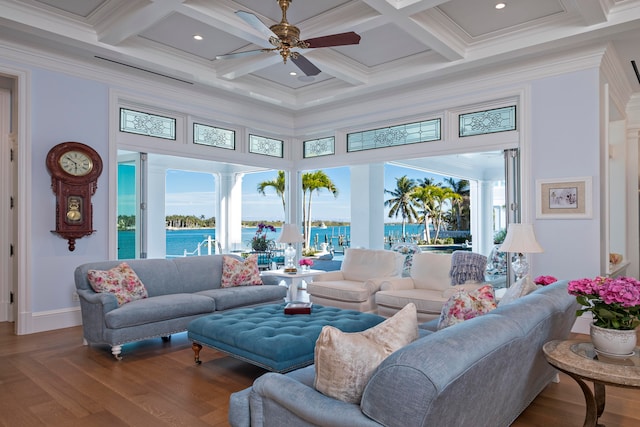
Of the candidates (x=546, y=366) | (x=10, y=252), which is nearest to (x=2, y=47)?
(x=10, y=252)

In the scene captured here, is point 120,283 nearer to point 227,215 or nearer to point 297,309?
point 297,309

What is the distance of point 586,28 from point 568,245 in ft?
7.65

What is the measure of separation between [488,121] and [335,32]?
240cm

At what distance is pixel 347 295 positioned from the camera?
530 centimetres

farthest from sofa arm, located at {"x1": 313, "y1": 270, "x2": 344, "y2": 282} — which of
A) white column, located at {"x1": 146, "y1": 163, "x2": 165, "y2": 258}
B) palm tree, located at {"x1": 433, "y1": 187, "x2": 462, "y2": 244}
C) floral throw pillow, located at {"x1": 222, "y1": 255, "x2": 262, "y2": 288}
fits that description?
palm tree, located at {"x1": 433, "y1": 187, "x2": 462, "y2": 244}

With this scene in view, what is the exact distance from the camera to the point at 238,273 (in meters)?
5.48

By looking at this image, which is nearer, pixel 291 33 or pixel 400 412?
pixel 400 412

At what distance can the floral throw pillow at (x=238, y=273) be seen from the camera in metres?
5.42

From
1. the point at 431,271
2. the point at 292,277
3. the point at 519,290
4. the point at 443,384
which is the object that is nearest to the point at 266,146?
the point at 292,277

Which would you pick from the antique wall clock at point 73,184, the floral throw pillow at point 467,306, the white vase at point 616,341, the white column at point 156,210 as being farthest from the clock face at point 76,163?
the white vase at point 616,341

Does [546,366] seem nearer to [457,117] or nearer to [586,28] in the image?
[586,28]

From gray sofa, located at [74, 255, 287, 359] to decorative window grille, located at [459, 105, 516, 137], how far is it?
10.8 feet

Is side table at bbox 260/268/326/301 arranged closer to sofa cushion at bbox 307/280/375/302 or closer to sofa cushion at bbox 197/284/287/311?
sofa cushion at bbox 307/280/375/302

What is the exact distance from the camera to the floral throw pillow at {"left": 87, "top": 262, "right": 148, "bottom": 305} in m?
4.22
